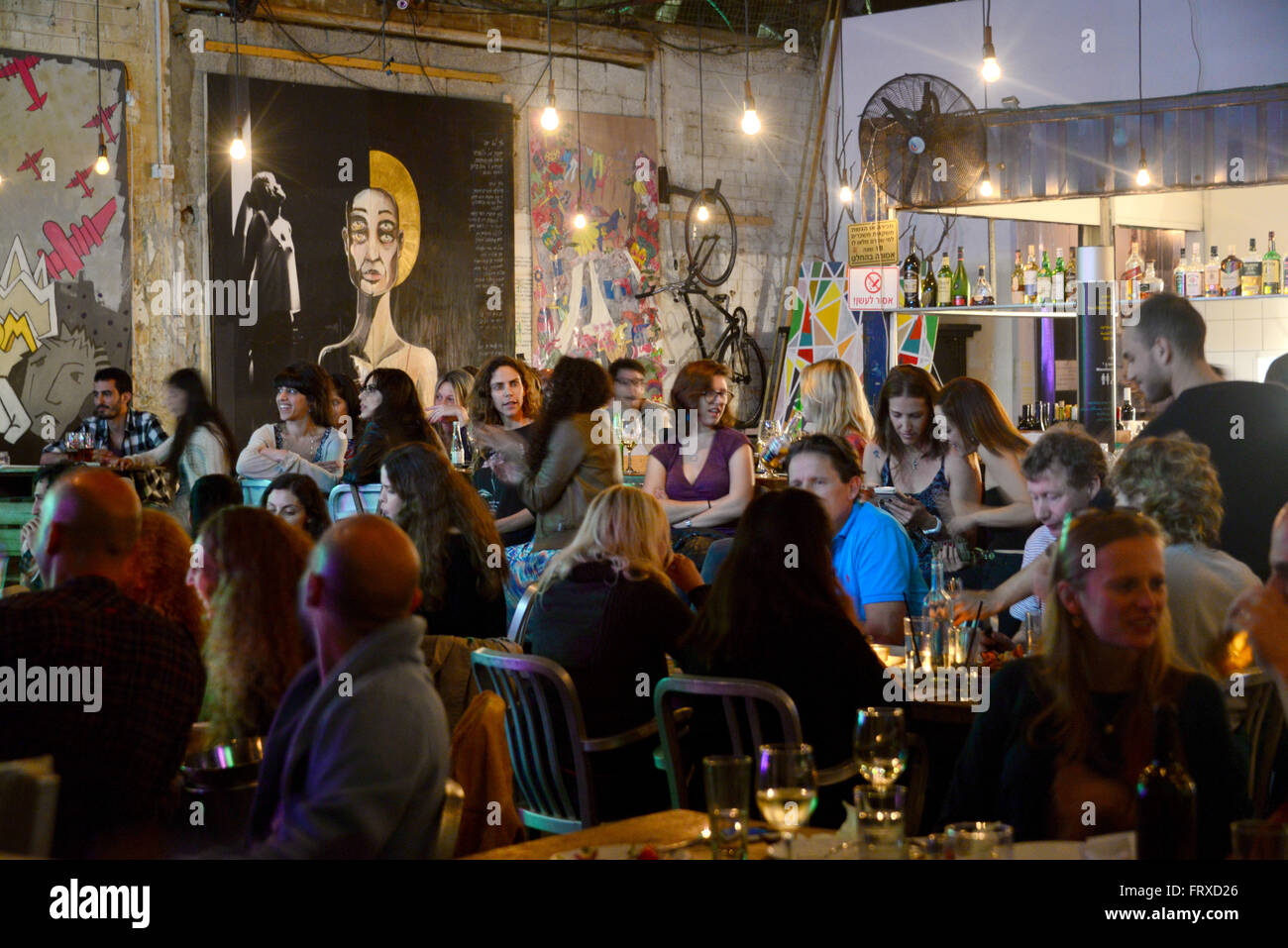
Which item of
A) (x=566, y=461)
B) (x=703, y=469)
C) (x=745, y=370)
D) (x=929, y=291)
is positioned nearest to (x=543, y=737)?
(x=566, y=461)

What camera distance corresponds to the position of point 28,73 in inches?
353

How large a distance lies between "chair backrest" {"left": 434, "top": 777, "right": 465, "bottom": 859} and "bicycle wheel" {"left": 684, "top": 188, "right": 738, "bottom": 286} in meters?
9.96

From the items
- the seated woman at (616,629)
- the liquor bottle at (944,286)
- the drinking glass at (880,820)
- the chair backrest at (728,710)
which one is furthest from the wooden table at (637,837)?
the liquor bottle at (944,286)

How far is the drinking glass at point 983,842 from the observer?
220 centimetres

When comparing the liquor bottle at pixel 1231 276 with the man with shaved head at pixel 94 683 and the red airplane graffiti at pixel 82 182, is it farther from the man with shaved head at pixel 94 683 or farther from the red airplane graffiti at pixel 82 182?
the red airplane graffiti at pixel 82 182

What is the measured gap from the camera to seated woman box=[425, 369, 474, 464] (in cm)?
820

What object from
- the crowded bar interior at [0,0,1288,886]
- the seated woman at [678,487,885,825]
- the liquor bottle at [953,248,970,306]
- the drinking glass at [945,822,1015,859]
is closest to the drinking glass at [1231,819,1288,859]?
the crowded bar interior at [0,0,1288,886]

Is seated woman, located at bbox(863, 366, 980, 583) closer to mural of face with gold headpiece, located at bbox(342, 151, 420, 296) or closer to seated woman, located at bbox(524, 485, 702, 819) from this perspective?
seated woman, located at bbox(524, 485, 702, 819)

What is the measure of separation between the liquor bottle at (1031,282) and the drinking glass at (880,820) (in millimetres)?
6886

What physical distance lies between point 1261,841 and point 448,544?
291cm

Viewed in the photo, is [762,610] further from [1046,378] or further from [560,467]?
[1046,378]

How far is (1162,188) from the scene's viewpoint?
818 cm

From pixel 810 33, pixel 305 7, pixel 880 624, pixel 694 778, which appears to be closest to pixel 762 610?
pixel 694 778

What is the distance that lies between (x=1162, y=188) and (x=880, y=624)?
191 inches
